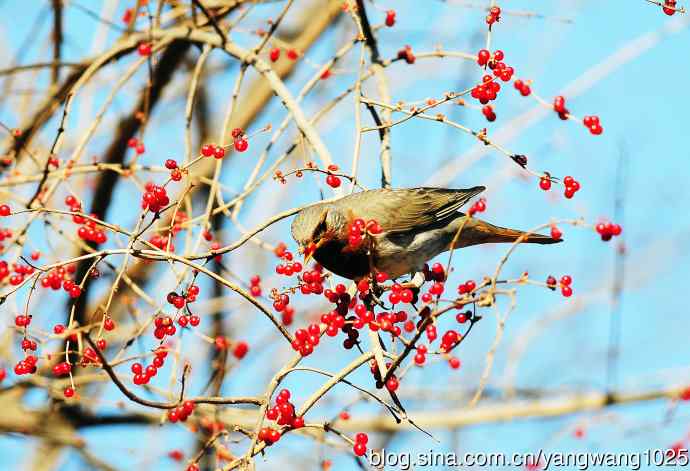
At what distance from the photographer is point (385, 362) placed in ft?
12.3

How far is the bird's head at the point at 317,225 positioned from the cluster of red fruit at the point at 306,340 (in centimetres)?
105

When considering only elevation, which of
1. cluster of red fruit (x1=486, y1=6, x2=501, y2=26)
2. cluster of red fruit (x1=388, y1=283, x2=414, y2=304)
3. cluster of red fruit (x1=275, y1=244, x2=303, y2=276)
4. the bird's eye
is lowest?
cluster of red fruit (x1=388, y1=283, x2=414, y2=304)

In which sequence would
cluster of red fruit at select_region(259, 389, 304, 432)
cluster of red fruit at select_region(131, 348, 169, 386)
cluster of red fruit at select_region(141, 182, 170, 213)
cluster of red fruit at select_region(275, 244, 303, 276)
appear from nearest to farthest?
cluster of red fruit at select_region(141, 182, 170, 213) < cluster of red fruit at select_region(259, 389, 304, 432) < cluster of red fruit at select_region(131, 348, 169, 386) < cluster of red fruit at select_region(275, 244, 303, 276)

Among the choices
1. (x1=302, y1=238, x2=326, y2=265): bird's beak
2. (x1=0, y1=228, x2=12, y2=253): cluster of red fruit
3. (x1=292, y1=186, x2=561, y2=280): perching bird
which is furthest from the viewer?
(x1=0, y1=228, x2=12, y2=253): cluster of red fruit

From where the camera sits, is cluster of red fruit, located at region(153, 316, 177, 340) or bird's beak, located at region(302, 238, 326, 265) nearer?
cluster of red fruit, located at region(153, 316, 177, 340)

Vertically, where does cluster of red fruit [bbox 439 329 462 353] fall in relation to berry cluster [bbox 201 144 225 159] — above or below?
below

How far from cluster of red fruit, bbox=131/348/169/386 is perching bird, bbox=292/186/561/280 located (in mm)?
978

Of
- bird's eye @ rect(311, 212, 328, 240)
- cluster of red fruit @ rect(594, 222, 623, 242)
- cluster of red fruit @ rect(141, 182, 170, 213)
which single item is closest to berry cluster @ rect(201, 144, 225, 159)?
cluster of red fruit @ rect(141, 182, 170, 213)

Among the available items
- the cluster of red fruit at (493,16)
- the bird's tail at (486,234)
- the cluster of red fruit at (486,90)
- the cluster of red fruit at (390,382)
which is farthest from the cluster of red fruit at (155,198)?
the bird's tail at (486,234)

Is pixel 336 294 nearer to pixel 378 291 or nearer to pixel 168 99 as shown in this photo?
pixel 378 291

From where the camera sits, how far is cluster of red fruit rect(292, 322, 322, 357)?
3.47m

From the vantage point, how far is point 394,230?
5.05 meters

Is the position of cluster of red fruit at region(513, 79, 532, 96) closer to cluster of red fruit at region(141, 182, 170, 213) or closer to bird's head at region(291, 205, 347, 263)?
bird's head at region(291, 205, 347, 263)

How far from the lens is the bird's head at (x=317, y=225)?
4.60 meters
